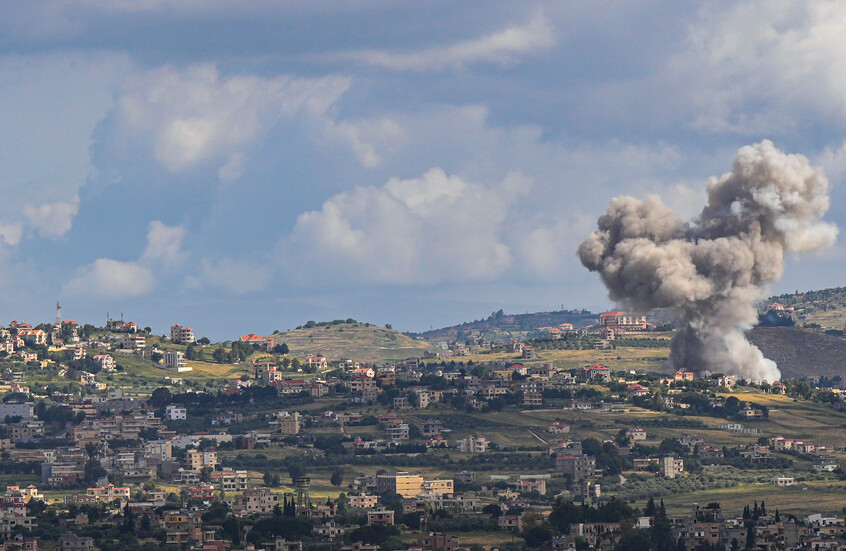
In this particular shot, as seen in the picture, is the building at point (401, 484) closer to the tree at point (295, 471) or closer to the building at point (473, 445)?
the tree at point (295, 471)

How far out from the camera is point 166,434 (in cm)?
17475

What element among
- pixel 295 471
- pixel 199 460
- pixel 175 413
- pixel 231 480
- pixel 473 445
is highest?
pixel 175 413

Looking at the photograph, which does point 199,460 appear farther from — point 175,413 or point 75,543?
point 75,543

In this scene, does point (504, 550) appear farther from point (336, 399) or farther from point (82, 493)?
point (336, 399)

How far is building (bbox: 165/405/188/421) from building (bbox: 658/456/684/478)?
5566 centimetres

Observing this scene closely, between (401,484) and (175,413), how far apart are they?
170 feet

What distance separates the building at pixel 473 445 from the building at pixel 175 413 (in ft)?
119

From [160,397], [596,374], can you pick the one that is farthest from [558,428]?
[160,397]

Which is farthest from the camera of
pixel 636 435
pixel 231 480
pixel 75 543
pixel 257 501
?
pixel 636 435

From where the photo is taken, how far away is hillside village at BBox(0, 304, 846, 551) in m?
113

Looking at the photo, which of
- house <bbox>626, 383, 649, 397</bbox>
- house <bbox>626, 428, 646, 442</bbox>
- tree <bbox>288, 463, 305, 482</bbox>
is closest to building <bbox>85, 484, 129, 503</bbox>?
tree <bbox>288, 463, 305, 482</bbox>

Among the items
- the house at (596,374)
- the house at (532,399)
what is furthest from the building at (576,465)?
the house at (596,374)

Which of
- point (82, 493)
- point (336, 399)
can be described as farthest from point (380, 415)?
point (82, 493)

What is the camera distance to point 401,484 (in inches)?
5487
